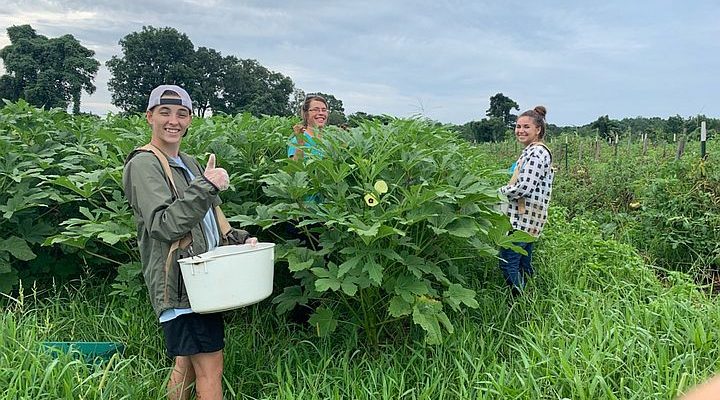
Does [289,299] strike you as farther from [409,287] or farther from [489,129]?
[489,129]

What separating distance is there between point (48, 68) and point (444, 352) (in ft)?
184

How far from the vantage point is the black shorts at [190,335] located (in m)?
2.36

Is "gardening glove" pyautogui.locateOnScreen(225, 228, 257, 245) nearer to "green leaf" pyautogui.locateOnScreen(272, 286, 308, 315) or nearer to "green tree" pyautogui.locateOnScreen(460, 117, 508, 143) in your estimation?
"green leaf" pyautogui.locateOnScreen(272, 286, 308, 315)

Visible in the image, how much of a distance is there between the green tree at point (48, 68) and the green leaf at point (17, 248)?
51186 millimetres

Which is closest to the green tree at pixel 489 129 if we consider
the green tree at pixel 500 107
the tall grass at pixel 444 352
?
the green tree at pixel 500 107

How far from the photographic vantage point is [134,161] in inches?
91.1

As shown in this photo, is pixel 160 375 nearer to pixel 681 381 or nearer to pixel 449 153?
pixel 449 153

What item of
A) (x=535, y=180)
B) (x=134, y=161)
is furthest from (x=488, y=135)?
(x=134, y=161)

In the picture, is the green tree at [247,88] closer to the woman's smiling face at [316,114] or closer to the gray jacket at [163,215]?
the woman's smiling face at [316,114]

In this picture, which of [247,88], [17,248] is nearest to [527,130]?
[17,248]

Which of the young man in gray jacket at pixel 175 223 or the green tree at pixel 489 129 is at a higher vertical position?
the green tree at pixel 489 129

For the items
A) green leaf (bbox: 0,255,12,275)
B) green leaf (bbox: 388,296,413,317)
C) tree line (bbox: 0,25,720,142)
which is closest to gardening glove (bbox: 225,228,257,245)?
green leaf (bbox: 388,296,413,317)

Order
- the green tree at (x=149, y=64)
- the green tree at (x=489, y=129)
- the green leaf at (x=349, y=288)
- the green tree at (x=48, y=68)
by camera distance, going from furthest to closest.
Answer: the green tree at (x=149, y=64) → the green tree at (x=48, y=68) → the green tree at (x=489, y=129) → the green leaf at (x=349, y=288)

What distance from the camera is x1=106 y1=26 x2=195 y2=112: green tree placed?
53.2 metres
